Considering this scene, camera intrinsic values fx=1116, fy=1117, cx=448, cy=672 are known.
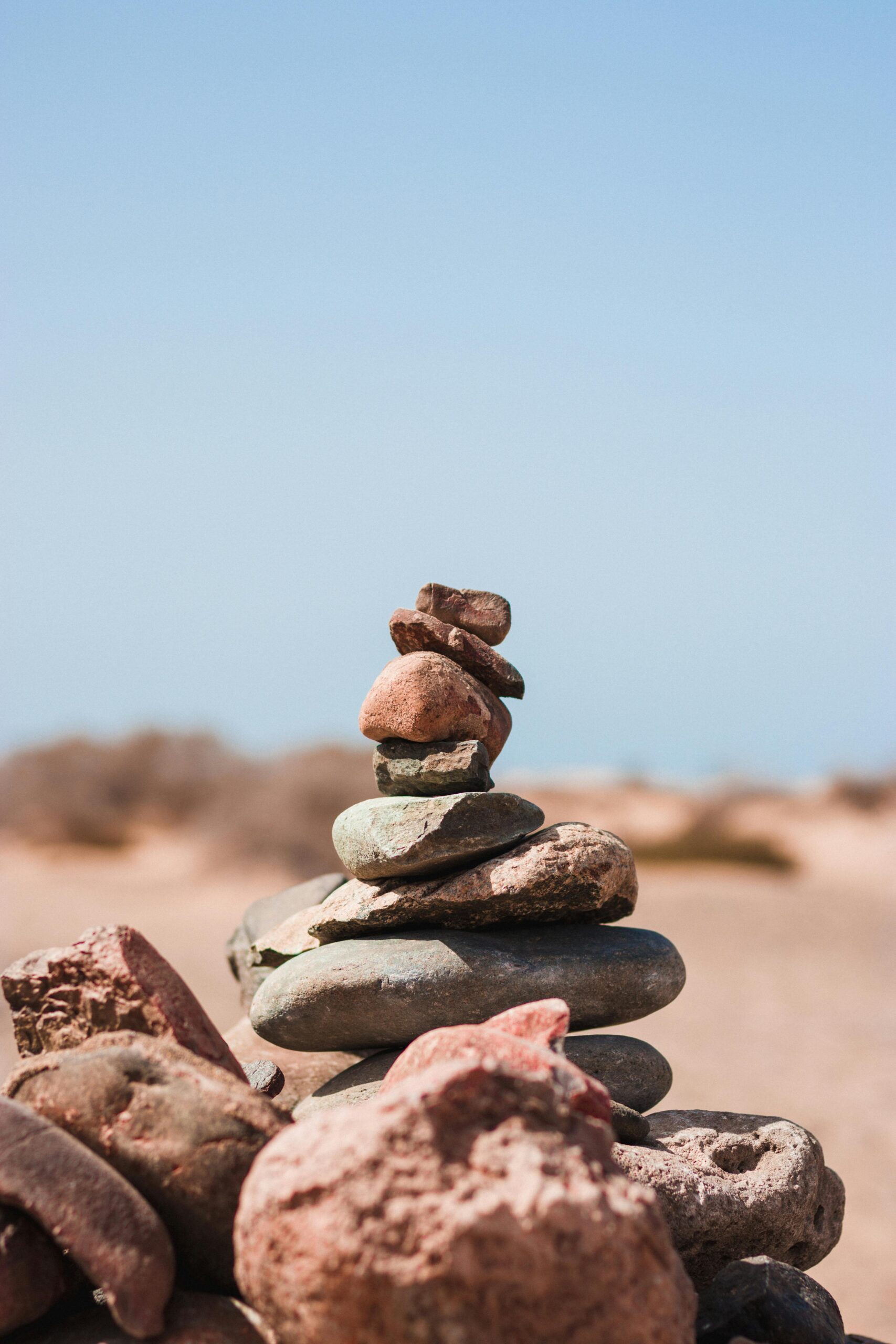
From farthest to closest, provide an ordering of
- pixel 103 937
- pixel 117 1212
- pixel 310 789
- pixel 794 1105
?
1. pixel 310 789
2. pixel 794 1105
3. pixel 103 937
4. pixel 117 1212

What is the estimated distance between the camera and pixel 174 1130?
2869 millimetres

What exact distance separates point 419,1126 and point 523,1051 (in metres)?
0.62

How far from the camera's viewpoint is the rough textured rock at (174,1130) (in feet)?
9.32

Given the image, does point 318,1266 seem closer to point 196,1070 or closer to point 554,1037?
point 196,1070

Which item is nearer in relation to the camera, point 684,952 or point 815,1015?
point 815,1015

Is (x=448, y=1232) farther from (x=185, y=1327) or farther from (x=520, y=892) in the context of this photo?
(x=520, y=892)

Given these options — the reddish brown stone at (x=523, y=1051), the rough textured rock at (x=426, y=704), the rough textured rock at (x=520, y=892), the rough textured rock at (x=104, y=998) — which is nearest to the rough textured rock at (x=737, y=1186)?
the reddish brown stone at (x=523, y=1051)

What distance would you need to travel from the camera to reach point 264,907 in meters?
5.90

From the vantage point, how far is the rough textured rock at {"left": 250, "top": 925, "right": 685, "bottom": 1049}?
4129 mm

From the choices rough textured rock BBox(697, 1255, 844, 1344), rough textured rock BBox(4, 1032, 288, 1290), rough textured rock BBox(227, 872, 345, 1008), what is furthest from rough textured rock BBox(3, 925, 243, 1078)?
rough textured rock BBox(227, 872, 345, 1008)

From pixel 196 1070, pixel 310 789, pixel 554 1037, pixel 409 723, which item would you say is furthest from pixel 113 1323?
pixel 310 789

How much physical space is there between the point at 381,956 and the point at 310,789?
18.0 meters

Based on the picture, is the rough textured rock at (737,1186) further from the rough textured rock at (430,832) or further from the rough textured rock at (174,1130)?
the rough textured rock at (174,1130)

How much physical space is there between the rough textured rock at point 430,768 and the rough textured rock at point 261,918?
1.36 m
